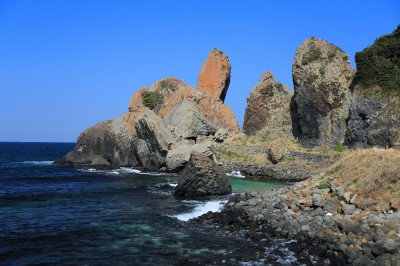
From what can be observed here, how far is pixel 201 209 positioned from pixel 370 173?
13.5 m

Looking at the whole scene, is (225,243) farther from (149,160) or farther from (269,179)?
(149,160)

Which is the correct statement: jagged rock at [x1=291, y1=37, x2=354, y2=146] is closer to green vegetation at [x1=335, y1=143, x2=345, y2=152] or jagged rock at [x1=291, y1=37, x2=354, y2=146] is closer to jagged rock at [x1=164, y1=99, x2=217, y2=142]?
green vegetation at [x1=335, y1=143, x2=345, y2=152]

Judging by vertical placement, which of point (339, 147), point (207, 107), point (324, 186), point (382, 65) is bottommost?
point (324, 186)

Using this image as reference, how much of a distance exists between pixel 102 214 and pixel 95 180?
24.2 metres

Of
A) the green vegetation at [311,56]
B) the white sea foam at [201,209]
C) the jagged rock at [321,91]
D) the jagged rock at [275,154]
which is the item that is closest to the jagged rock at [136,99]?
the jagged rock at [321,91]

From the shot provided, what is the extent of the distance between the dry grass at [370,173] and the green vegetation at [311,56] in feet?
121

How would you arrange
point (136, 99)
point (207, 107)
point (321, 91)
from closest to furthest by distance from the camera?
point (321, 91), point (207, 107), point (136, 99)

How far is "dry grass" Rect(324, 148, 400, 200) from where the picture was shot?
22.9 meters

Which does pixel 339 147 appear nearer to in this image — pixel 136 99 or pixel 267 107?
pixel 267 107

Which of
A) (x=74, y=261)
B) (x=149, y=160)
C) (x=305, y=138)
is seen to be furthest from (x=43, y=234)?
(x=305, y=138)

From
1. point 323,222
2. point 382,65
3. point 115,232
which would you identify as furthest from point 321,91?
point 115,232

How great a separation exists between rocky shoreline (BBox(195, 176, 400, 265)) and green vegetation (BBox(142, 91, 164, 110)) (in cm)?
6506

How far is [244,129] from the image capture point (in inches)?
3059

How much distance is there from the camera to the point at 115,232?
82.7 feet
